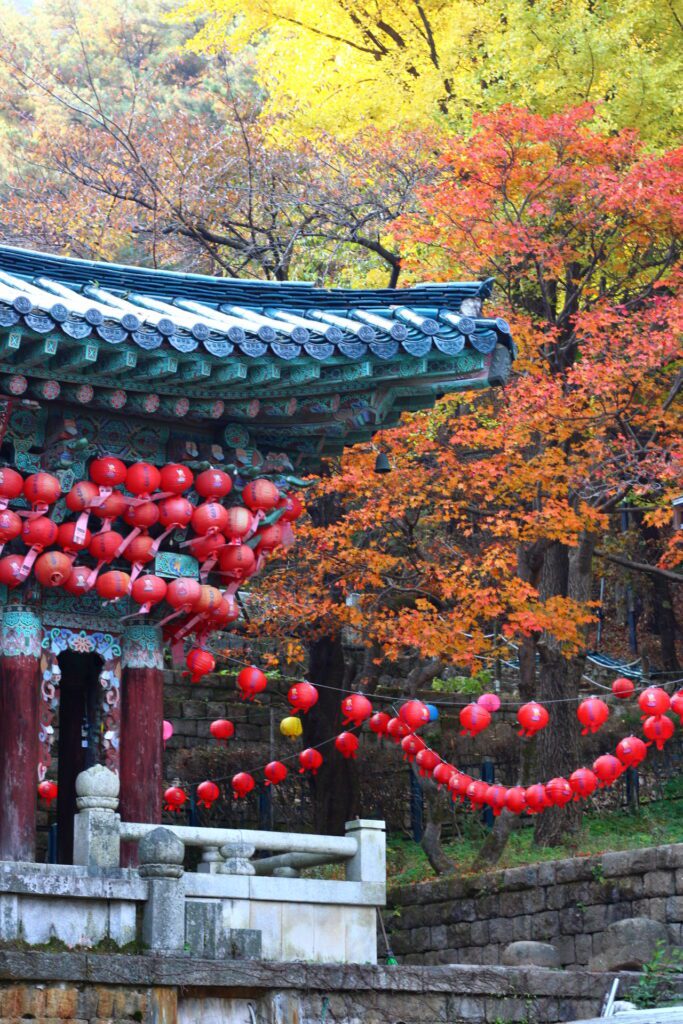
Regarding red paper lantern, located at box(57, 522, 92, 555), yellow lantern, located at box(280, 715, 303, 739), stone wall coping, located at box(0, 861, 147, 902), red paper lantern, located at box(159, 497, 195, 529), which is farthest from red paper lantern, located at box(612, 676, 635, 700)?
stone wall coping, located at box(0, 861, 147, 902)

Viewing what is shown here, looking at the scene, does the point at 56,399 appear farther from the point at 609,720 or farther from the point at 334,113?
the point at 609,720

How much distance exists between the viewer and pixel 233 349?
1168 centimetres

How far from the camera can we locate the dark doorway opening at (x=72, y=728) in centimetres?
1248

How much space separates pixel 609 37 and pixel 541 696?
9827mm

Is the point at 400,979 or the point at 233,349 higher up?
the point at 233,349

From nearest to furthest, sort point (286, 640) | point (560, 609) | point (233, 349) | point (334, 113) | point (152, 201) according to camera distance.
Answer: point (233, 349) → point (560, 609) → point (286, 640) → point (152, 201) → point (334, 113)

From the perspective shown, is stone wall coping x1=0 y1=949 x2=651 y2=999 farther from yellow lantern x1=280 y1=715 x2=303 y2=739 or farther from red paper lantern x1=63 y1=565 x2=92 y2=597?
yellow lantern x1=280 y1=715 x2=303 y2=739

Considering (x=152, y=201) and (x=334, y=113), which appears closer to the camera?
(x=152, y=201)

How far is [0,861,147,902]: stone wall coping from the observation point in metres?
10.1

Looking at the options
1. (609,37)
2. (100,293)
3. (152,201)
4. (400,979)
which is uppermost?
(609,37)

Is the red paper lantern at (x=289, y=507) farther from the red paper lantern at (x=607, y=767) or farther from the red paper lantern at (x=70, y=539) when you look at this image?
the red paper lantern at (x=607, y=767)

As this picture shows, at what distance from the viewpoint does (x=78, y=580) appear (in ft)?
38.8

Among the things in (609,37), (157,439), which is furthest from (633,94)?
(157,439)

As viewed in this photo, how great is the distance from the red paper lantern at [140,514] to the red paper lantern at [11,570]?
975mm
